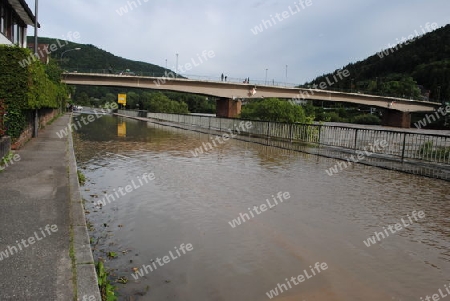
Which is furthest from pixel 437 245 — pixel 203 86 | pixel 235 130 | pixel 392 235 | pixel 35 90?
pixel 203 86

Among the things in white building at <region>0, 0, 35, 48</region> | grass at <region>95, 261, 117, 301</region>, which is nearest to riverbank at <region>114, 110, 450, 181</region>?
grass at <region>95, 261, 117, 301</region>

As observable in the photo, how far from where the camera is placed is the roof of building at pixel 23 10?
885 inches

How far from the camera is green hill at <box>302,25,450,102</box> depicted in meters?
109

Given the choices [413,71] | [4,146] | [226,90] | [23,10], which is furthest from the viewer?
[413,71]

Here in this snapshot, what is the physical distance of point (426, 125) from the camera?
86.1 metres

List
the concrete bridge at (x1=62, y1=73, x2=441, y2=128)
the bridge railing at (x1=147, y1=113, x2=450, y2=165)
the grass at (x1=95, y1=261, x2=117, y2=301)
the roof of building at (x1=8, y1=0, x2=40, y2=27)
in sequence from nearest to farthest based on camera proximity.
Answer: the grass at (x1=95, y1=261, x2=117, y2=301)
the bridge railing at (x1=147, y1=113, x2=450, y2=165)
the roof of building at (x1=8, y1=0, x2=40, y2=27)
the concrete bridge at (x1=62, y1=73, x2=441, y2=128)

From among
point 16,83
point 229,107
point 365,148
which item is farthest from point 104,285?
point 229,107

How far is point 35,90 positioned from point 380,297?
14468 millimetres

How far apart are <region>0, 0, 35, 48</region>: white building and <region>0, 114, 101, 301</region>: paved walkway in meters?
14.6

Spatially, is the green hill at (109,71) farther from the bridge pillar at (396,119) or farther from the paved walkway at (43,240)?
the bridge pillar at (396,119)

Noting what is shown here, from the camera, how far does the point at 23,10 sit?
24.6 meters

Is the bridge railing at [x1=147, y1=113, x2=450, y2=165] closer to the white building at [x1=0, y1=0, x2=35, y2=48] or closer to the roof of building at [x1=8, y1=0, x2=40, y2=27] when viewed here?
the white building at [x1=0, y1=0, x2=35, y2=48]

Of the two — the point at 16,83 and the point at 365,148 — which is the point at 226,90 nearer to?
the point at 365,148

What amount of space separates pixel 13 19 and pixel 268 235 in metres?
25.9
